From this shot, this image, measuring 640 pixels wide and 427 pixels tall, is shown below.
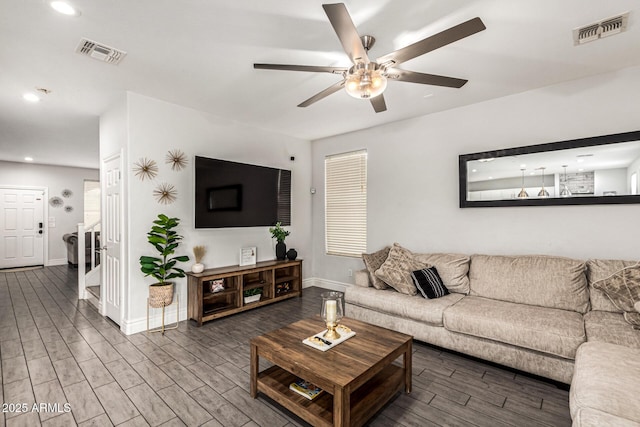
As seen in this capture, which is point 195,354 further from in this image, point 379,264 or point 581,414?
point 581,414

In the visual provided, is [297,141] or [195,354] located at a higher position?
[297,141]

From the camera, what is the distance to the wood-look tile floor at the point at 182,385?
1929 millimetres

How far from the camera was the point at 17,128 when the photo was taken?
462 centimetres

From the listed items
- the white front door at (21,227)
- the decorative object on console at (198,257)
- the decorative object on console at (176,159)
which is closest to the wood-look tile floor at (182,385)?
the decorative object on console at (198,257)

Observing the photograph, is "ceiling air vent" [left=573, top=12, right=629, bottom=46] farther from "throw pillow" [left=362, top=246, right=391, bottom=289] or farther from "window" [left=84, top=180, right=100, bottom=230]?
"window" [left=84, top=180, right=100, bottom=230]

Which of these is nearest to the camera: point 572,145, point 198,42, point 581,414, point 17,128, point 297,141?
point 581,414

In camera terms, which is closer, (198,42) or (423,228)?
(198,42)

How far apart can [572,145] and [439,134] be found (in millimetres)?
1376

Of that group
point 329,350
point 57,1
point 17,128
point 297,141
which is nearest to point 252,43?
point 57,1

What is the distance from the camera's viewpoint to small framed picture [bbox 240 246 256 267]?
426 centimetres

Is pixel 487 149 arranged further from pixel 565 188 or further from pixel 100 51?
pixel 100 51

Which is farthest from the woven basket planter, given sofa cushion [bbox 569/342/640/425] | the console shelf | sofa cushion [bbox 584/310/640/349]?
sofa cushion [bbox 584/310/640/349]

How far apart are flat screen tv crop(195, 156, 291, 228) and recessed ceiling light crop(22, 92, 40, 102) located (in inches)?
72.9

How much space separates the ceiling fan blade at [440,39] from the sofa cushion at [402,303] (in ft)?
7.20
